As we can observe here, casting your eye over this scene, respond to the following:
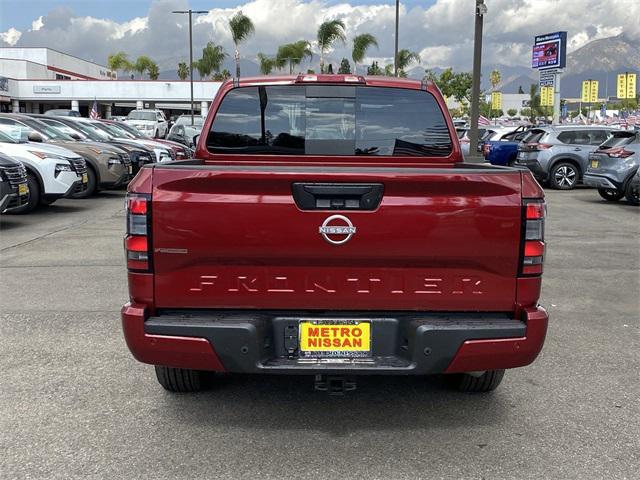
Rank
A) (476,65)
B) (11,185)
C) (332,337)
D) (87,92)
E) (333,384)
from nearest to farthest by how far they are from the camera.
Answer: (332,337) → (333,384) → (11,185) → (476,65) → (87,92)

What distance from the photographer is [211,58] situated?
6216 cm

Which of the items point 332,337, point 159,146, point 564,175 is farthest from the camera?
point 159,146

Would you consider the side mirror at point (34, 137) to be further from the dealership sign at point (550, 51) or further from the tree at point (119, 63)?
the tree at point (119, 63)

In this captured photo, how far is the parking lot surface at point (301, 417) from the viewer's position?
10.5ft

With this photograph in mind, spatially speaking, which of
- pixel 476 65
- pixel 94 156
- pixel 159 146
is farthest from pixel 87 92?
pixel 476 65

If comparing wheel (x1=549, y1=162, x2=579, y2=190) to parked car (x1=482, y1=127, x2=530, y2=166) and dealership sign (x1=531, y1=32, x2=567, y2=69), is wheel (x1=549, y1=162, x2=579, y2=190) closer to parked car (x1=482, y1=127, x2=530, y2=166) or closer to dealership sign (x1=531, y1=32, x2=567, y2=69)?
parked car (x1=482, y1=127, x2=530, y2=166)

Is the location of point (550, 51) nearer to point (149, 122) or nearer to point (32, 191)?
point (149, 122)

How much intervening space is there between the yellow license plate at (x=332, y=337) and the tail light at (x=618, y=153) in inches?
494

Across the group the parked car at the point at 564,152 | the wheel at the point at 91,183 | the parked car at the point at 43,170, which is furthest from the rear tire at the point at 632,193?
the wheel at the point at 91,183

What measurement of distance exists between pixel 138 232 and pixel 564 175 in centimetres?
1655

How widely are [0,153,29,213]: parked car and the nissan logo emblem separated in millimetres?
8154

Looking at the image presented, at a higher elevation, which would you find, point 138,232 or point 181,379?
point 138,232

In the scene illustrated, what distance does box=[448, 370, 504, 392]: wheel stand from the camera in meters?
3.97

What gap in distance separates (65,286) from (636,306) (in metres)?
5.67
